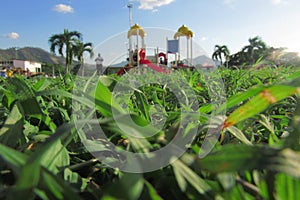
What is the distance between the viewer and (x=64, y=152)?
0.27m

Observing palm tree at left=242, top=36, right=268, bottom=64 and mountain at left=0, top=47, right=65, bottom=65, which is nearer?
palm tree at left=242, top=36, right=268, bottom=64

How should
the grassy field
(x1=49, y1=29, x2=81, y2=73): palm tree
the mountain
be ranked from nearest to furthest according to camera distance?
the grassy field
(x1=49, y1=29, x2=81, y2=73): palm tree
the mountain

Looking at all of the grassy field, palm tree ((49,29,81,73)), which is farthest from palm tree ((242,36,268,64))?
the grassy field

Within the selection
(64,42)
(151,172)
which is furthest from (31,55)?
(151,172)

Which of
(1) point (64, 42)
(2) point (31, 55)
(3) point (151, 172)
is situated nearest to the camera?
(3) point (151, 172)

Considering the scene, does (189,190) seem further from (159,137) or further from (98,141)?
(98,141)

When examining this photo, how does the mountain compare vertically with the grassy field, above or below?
above

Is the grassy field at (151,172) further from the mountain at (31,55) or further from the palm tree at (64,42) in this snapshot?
the mountain at (31,55)

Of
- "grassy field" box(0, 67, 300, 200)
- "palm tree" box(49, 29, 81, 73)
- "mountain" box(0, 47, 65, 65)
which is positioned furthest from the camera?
"mountain" box(0, 47, 65, 65)

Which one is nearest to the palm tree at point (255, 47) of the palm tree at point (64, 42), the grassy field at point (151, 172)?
the palm tree at point (64, 42)

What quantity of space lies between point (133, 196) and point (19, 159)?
8 cm

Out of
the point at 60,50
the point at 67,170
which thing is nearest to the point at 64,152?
the point at 67,170

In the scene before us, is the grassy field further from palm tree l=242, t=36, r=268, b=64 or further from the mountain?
the mountain

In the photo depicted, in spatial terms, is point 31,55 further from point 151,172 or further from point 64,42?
point 151,172
